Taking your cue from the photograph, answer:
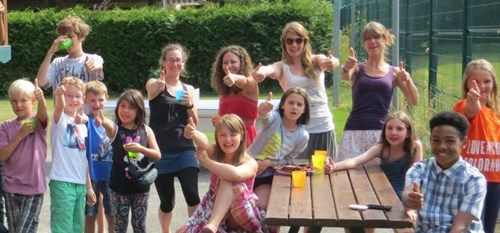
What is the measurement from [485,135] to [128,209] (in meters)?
2.61

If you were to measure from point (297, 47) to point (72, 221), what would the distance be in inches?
84.5

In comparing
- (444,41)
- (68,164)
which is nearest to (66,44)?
(68,164)

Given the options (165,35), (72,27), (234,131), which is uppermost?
(165,35)

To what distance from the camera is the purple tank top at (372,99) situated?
6.07 meters

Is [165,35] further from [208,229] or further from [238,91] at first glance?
[208,229]

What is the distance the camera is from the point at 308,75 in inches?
247

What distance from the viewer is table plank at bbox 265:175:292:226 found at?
4.48 meters

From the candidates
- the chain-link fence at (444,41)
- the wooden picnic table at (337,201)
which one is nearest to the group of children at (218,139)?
the wooden picnic table at (337,201)

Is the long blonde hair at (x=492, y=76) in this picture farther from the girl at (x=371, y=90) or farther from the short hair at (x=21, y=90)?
the short hair at (x=21, y=90)

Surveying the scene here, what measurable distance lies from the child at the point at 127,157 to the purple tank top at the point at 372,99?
157 cm

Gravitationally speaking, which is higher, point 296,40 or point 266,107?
point 296,40

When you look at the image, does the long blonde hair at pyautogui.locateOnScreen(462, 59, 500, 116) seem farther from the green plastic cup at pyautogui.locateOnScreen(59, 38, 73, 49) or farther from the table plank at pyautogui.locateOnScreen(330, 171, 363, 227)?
the green plastic cup at pyautogui.locateOnScreen(59, 38, 73, 49)

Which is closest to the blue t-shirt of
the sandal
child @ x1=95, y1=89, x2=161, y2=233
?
child @ x1=95, y1=89, x2=161, y2=233

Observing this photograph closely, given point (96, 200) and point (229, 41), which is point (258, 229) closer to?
point (96, 200)
